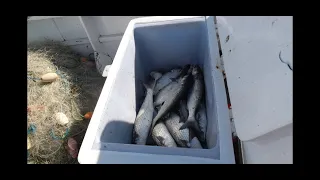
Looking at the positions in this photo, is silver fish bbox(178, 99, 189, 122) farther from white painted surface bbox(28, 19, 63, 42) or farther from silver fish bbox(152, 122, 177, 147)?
white painted surface bbox(28, 19, 63, 42)

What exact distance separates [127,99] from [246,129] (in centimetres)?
73

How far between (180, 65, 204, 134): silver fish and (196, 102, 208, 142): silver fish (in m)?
0.03

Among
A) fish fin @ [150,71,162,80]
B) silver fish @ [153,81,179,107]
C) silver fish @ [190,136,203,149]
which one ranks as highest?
fish fin @ [150,71,162,80]

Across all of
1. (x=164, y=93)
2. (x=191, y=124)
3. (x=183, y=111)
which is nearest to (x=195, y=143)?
(x=191, y=124)

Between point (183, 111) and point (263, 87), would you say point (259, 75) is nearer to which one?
point (263, 87)

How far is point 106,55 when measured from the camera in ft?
7.04

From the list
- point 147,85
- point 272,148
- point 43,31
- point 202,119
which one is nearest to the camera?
point 272,148

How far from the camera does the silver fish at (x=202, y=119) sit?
4.00 feet

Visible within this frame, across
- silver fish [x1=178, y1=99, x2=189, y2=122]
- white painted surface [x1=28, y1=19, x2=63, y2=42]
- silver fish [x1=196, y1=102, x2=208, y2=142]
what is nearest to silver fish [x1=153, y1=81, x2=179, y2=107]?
silver fish [x1=178, y1=99, x2=189, y2=122]

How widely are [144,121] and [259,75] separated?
0.74 metres

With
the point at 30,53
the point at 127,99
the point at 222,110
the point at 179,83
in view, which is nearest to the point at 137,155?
the point at 222,110

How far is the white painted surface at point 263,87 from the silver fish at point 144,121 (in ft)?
1.84

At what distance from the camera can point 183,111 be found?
1.35 m

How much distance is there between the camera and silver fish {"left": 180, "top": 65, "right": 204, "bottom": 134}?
1223mm
